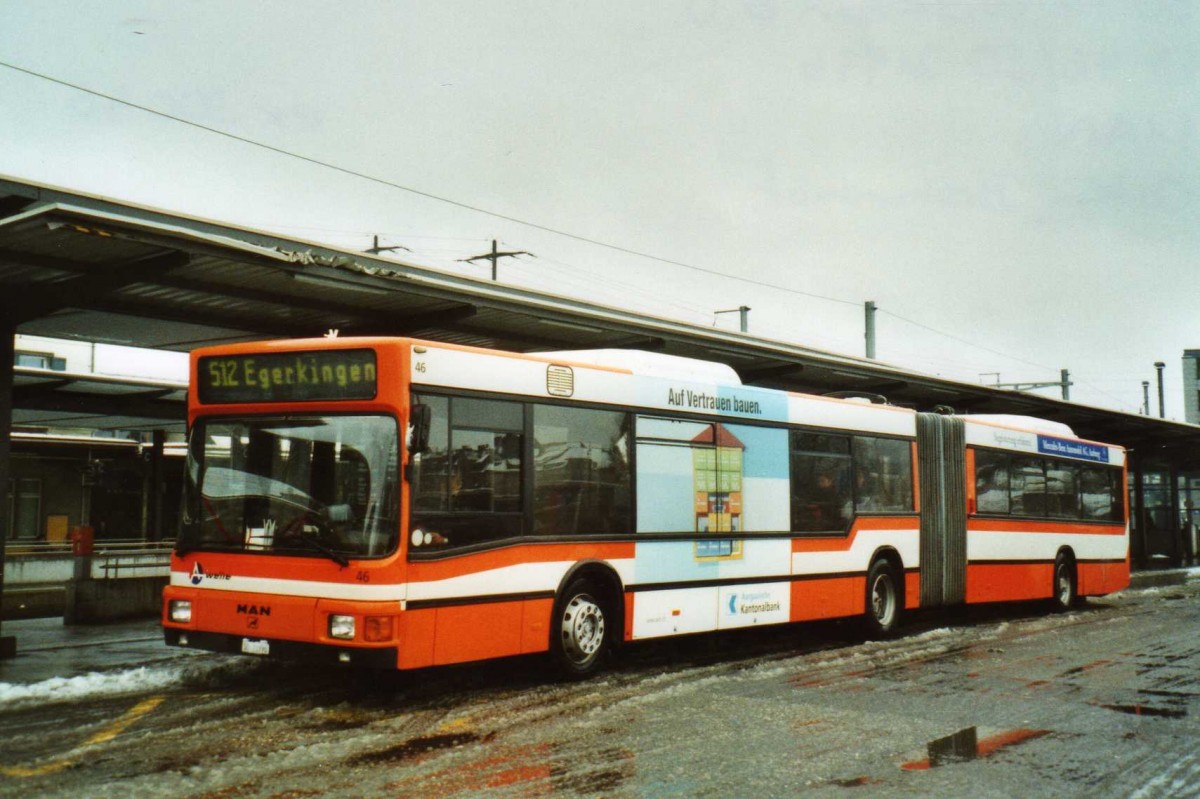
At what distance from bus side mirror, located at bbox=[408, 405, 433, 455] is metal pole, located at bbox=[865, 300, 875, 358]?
33.0 meters

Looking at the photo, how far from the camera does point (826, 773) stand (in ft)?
21.8

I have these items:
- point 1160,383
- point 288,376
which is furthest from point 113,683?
point 1160,383

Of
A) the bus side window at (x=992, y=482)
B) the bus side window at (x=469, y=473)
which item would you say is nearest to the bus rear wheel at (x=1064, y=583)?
the bus side window at (x=992, y=482)

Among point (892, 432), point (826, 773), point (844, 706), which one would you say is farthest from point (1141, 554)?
point (826, 773)

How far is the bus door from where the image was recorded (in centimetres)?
1542

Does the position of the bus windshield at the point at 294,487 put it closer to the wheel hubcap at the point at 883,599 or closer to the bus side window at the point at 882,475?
the bus side window at the point at 882,475

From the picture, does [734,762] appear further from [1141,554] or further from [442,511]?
[1141,554]

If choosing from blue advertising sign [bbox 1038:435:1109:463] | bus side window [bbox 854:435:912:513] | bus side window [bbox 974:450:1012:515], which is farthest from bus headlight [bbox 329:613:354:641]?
blue advertising sign [bbox 1038:435:1109:463]

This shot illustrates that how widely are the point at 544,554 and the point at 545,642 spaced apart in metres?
0.76

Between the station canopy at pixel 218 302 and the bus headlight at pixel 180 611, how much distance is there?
3.02 m

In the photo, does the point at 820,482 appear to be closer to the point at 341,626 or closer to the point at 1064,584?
the point at 341,626

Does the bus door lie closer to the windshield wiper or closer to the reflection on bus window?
the reflection on bus window

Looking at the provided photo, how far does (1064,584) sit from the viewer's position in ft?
61.2

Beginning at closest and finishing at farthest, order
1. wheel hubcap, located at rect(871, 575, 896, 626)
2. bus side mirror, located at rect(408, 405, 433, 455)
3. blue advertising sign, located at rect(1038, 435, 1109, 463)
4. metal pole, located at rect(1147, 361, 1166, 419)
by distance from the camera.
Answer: bus side mirror, located at rect(408, 405, 433, 455) < wheel hubcap, located at rect(871, 575, 896, 626) < blue advertising sign, located at rect(1038, 435, 1109, 463) < metal pole, located at rect(1147, 361, 1166, 419)
